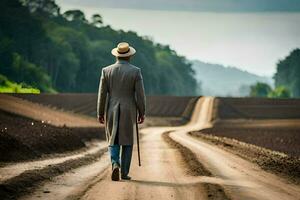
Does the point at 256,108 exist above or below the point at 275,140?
above

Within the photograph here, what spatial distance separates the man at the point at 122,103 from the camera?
13.4 metres

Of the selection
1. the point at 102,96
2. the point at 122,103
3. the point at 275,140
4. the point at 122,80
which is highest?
the point at 122,80

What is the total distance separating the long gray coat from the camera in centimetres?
1342

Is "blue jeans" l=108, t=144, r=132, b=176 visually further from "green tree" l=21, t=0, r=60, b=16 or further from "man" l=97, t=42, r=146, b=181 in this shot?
"green tree" l=21, t=0, r=60, b=16

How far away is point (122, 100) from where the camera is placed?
1350cm

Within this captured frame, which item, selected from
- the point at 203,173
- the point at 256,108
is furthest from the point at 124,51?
the point at 256,108

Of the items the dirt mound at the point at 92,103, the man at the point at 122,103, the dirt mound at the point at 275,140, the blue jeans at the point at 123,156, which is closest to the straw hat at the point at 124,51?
the man at the point at 122,103

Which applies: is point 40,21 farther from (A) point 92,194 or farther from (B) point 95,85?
(A) point 92,194

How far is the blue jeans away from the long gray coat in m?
0.12

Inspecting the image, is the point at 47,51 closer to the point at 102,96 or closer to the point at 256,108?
the point at 256,108

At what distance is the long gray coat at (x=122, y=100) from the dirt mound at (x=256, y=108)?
7838 centimetres

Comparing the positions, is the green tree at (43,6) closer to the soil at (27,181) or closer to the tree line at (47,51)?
the tree line at (47,51)

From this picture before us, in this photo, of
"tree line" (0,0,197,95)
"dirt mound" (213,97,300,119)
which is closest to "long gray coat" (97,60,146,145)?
"tree line" (0,0,197,95)

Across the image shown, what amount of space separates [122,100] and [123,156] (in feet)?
3.42
